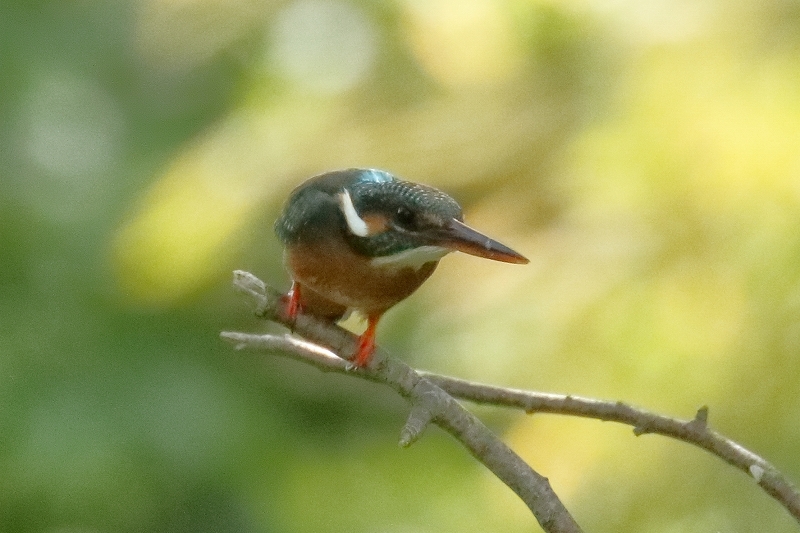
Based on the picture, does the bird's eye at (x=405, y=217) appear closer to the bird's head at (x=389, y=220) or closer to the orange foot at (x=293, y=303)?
the bird's head at (x=389, y=220)

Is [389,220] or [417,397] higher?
[389,220]

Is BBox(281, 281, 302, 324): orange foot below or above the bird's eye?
below

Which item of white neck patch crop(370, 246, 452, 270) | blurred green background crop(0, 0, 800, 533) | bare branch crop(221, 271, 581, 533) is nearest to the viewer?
bare branch crop(221, 271, 581, 533)

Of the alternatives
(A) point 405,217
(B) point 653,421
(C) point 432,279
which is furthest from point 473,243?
(C) point 432,279

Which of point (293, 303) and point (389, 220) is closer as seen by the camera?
point (389, 220)

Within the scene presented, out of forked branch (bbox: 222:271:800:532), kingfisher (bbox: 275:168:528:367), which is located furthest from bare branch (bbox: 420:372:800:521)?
kingfisher (bbox: 275:168:528:367)

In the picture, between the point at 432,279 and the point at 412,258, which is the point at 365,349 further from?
the point at 432,279

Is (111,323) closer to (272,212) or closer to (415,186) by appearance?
(272,212)

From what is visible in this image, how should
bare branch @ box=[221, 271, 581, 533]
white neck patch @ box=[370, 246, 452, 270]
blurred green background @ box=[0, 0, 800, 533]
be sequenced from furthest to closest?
blurred green background @ box=[0, 0, 800, 533] → white neck patch @ box=[370, 246, 452, 270] → bare branch @ box=[221, 271, 581, 533]

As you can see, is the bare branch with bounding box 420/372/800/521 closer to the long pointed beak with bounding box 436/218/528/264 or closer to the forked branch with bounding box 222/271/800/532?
the forked branch with bounding box 222/271/800/532

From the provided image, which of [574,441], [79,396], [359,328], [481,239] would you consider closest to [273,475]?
[79,396]
